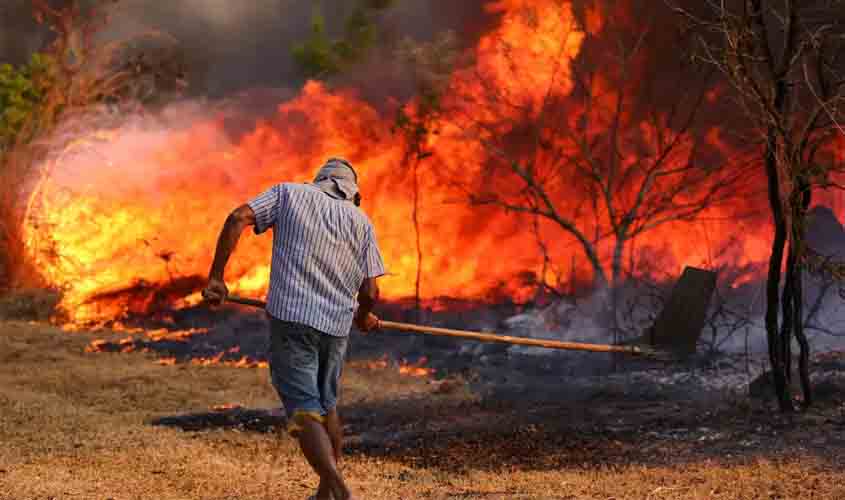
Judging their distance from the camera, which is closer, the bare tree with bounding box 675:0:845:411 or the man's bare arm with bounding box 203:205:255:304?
the man's bare arm with bounding box 203:205:255:304

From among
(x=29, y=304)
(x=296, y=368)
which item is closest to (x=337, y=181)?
(x=296, y=368)

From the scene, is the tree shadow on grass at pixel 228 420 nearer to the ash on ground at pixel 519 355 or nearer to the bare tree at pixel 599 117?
the ash on ground at pixel 519 355

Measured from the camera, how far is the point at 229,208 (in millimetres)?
16578

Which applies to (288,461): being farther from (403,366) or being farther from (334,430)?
(403,366)

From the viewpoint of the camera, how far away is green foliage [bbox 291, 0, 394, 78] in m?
22.1

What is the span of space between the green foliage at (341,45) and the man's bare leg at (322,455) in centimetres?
1724

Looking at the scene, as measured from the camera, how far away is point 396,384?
36.8 feet

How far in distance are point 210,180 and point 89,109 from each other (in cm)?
246

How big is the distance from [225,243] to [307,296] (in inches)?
18.7

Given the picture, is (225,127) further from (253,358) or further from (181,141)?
(253,358)

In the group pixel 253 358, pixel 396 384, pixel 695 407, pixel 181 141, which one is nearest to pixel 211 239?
pixel 181 141

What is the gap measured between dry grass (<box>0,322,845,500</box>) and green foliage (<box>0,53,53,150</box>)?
10378mm

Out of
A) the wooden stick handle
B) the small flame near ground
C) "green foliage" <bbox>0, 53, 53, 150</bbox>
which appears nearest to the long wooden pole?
the wooden stick handle

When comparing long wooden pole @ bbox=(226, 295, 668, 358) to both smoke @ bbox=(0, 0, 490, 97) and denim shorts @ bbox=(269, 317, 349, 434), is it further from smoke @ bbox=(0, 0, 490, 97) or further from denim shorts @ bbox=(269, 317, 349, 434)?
smoke @ bbox=(0, 0, 490, 97)
